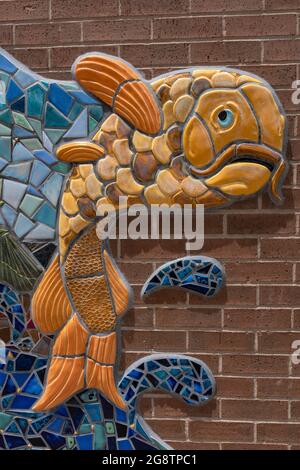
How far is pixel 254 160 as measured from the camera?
226cm

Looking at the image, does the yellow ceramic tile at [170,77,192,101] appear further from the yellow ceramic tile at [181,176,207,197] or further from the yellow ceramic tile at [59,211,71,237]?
the yellow ceramic tile at [59,211,71,237]

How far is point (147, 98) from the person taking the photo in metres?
2.26

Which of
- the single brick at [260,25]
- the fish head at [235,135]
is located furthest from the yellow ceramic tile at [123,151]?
the single brick at [260,25]

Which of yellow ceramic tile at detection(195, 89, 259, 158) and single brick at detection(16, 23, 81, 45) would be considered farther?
single brick at detection(16, 23, 81, 45)

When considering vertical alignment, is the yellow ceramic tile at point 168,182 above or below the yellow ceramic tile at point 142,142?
below

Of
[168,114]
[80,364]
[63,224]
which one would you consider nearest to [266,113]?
[168,114]

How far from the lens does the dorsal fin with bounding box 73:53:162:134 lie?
2262 mm

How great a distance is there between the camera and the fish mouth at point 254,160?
223cm

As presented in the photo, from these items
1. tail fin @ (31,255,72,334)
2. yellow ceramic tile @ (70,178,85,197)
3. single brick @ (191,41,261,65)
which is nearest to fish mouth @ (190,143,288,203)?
single brick @ (191,41,261,65)

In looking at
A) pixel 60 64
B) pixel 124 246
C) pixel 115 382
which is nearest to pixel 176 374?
pixel 115 382

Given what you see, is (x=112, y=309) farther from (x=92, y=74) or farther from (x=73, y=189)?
(x=92, y=74)

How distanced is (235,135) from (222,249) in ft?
1.54

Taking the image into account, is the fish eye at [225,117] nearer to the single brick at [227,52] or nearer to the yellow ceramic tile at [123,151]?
the single brick at [227,52]

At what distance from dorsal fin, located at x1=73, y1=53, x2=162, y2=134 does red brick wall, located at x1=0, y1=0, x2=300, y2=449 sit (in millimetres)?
67
